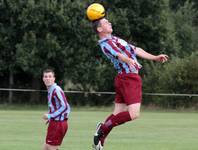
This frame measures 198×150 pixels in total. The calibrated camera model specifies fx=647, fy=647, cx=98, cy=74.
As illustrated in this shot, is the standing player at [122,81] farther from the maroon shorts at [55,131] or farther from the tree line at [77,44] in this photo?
the tree line at [77,44]

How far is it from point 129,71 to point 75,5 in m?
31.2

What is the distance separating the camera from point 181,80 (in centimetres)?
4097

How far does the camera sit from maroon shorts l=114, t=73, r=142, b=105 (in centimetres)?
1138

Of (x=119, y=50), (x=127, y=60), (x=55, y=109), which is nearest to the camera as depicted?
(x=55, y=109)

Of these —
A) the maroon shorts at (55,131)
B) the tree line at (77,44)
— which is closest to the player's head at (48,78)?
the maroon shorts at (55,131)

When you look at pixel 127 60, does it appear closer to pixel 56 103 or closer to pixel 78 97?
pixel 56 103

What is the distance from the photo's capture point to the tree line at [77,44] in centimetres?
4178

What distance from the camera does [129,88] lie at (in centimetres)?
1141

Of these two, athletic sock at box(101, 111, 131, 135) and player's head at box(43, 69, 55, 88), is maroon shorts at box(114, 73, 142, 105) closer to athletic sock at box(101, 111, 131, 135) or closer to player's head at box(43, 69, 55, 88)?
athletic sock at box(101, 111, 131, 135)

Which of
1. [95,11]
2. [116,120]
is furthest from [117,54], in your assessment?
[116,120]

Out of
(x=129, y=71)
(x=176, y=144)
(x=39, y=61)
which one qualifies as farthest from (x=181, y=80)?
A: (x=129, y=71)

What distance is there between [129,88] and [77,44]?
32135mm

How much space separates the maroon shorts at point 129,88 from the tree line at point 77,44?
29673 mm

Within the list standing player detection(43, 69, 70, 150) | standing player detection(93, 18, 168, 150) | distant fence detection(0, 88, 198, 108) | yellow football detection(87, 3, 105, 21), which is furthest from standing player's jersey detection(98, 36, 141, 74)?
distant fence detection(0, 88, 198, 108)
